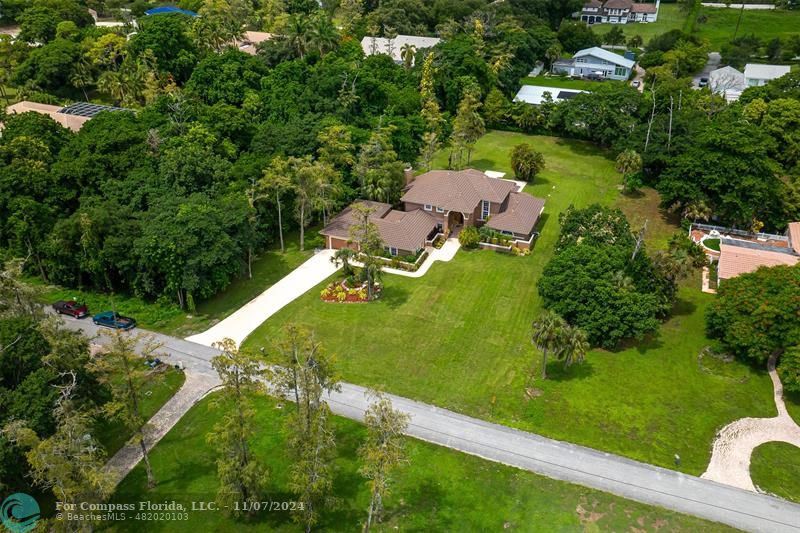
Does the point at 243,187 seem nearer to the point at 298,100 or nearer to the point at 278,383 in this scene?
the point at 298,100

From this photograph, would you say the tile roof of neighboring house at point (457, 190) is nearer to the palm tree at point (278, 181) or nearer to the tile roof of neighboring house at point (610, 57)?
the palm tree at point (278, 181)

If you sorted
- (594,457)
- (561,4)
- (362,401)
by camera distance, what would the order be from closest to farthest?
1. (594,457)
2. (362,401)
3. (561,4)

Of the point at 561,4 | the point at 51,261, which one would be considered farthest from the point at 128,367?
the point at 561,4

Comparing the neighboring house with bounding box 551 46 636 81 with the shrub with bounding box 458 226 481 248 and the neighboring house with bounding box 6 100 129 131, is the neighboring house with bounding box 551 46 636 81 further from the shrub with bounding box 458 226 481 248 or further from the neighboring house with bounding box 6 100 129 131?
the neighboring house with bounding box 6 100 129 131

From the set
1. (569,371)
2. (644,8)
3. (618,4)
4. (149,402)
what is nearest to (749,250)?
(569,371)

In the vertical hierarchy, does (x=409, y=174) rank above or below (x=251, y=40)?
below

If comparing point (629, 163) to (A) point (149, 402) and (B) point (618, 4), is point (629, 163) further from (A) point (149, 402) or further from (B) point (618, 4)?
(B) point (618, 4)

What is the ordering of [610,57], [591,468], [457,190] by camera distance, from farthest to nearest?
[610,57]
[457,190]
[591,468]

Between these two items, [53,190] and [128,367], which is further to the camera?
[53,190]
